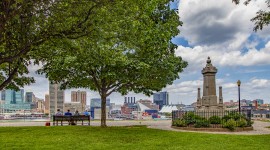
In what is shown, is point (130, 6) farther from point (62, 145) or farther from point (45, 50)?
point (62, 145)

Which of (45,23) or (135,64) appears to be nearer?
(45,23)

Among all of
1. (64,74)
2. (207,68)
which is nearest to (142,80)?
(64,74)

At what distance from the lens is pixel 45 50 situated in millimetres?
10523

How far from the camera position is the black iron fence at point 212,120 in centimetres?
2128

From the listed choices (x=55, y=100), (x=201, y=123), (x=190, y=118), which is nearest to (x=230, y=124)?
(x=201, y=123)

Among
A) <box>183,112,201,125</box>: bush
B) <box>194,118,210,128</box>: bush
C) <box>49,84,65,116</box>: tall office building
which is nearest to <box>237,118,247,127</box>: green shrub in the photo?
<box>194,118,210,128</box>: bush

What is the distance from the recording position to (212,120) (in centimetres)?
2188

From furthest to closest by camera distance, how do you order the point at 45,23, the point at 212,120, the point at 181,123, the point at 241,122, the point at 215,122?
the point at 181,123
the point at 212,120
the point at 215,122
the point at 241,122
the point at 45,23

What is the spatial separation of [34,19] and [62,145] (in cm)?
641

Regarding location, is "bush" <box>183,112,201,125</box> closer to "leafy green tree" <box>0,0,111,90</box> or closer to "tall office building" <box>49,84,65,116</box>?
"leafy green tree" <box>0,0,111,90</box>

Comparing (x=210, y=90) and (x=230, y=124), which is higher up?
(x=210, y=90)

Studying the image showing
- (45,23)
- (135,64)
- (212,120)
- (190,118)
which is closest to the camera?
(45,23)

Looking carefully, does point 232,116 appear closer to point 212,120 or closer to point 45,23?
point 212,120

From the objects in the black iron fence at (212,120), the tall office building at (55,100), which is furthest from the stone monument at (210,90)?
the tall office building at (55,100)
